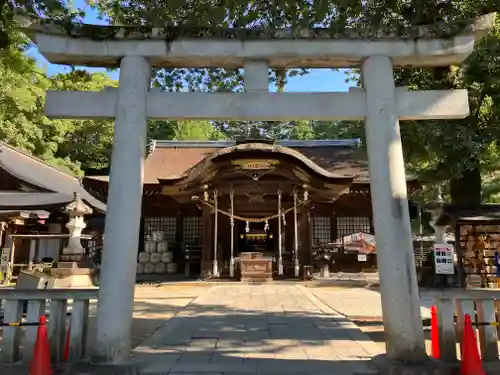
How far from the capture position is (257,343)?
19.1ft

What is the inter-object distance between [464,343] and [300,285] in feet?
34.2

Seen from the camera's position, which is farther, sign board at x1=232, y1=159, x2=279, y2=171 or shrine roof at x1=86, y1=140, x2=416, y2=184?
shrine roof at x1=86, y1=140, x2=416, y2=184

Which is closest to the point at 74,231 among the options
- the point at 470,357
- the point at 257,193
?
the point at 257,193

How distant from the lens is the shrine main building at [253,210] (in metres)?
15.2

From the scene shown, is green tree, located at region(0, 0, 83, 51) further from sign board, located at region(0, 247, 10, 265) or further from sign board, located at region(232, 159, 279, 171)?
sign board, located at region(0, 247, 10, 265)

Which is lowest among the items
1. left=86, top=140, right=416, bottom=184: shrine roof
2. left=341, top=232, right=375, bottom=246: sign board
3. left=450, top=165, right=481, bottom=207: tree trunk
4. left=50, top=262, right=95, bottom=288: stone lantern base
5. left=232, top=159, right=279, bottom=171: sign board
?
left=50, top=262, right=95, bottom=288: stone lantern base

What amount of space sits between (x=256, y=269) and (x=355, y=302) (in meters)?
5.55

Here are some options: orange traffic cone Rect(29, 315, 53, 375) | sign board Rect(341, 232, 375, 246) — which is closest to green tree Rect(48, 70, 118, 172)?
sign board Rect(341, 232, 375, 246)

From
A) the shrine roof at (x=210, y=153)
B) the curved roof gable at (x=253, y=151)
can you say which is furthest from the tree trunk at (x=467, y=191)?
the shrine roof at (x=210, y=153)

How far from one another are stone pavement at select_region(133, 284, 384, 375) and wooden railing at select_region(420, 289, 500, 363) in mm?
934

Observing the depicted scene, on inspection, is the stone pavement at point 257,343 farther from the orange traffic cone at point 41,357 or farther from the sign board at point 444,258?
the sign board at point 444,258

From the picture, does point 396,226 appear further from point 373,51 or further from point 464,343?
point 373,51

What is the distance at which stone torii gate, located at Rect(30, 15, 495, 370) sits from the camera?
15.3 ft

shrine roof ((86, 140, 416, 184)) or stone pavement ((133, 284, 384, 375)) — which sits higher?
shrine roof ((86, 140, 416, 184))
